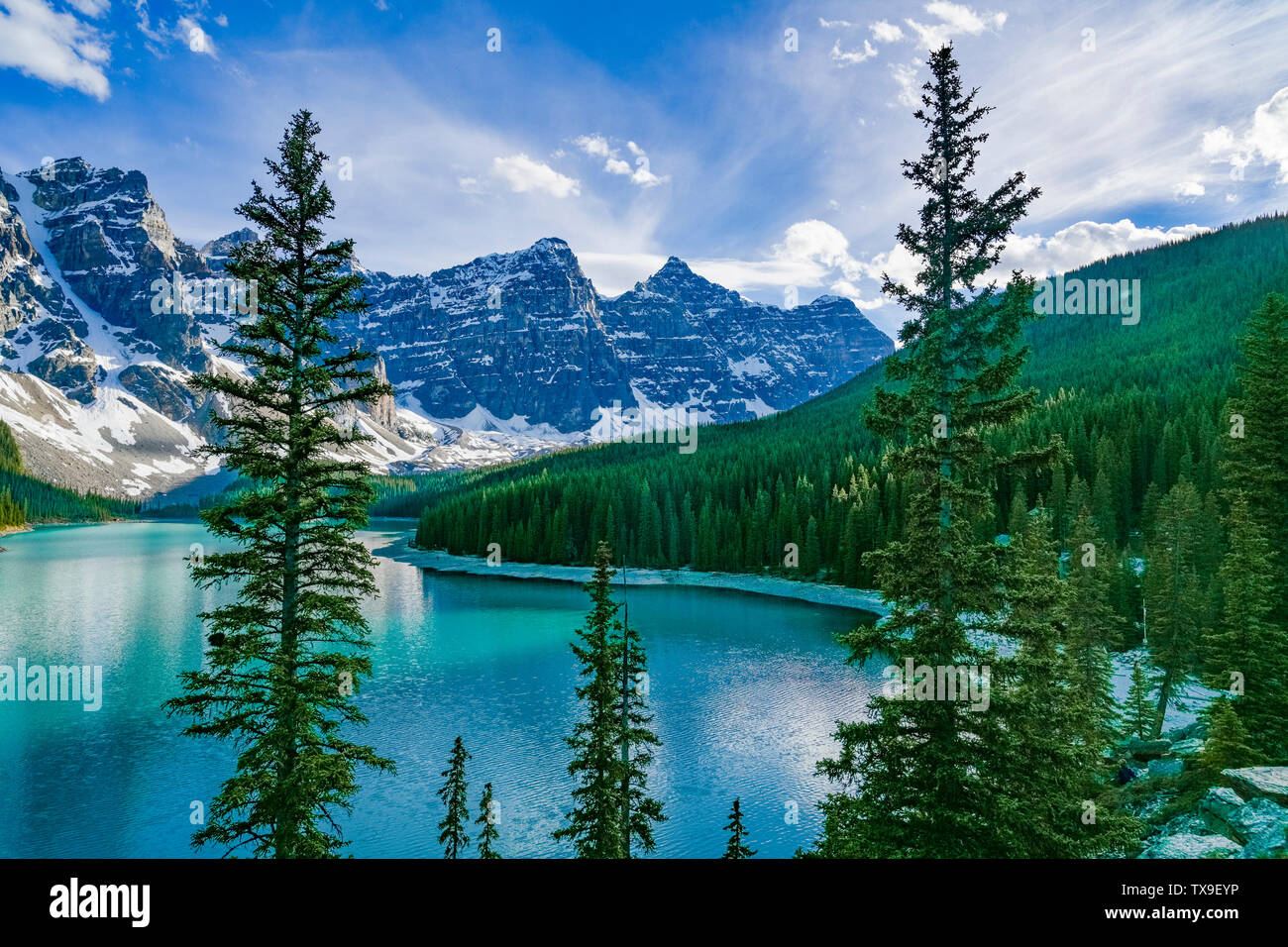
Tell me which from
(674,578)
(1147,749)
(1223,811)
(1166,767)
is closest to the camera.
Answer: (1223,811)

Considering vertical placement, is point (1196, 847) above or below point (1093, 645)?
above

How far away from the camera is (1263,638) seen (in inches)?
849

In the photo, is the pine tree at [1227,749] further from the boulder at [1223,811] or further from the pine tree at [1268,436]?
the pine tree at [1268,436]

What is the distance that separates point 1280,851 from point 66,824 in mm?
37269

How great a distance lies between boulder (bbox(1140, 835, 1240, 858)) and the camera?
11320 mm

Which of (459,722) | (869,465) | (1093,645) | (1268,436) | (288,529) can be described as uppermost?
(869,465)

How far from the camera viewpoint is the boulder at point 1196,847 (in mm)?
11320

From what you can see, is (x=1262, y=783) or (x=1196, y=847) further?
(x=1262, y=783)

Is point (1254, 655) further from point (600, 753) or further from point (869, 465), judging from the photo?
point (869, 465)

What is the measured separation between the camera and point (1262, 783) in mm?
13852

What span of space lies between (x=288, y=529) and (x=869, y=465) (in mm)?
95503

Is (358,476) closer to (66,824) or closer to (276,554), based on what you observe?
(276,554)

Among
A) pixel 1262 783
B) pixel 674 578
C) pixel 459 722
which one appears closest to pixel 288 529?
pixel 1262 783

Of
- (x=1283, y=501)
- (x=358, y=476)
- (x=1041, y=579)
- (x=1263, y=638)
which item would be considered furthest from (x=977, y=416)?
(x=1283, y=501)
